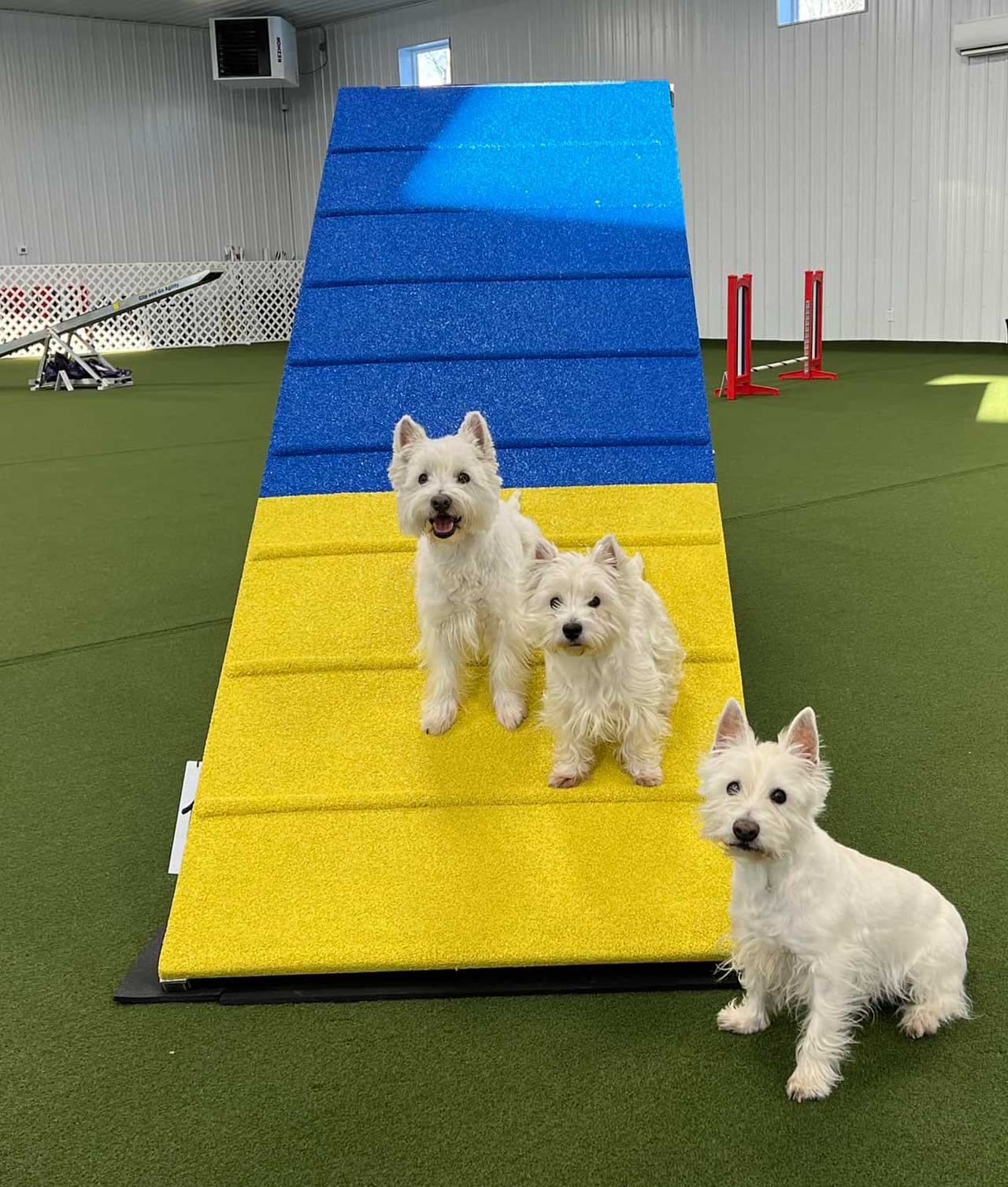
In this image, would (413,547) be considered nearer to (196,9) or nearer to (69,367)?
(69,367)

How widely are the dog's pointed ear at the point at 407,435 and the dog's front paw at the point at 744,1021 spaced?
Result: 126 centimetres

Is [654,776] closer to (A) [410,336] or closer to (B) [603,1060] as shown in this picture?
(B) [603,1060]

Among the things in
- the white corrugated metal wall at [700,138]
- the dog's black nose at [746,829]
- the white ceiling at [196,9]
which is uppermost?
the white ceiling at [196,9]

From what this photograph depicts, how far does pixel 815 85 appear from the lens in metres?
13.1

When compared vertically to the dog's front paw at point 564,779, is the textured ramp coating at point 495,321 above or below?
above

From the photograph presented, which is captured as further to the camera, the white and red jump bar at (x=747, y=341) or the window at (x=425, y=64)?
the window at (x=425, y=64)

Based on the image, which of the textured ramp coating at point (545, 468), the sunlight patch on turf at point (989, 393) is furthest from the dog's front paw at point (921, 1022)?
the sunlight patch on turf at point (989, 393)

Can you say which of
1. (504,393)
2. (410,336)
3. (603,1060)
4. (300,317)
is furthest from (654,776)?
(300,317)

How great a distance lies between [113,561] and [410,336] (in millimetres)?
2479

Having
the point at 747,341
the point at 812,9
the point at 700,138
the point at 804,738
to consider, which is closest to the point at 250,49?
the point at 700,138

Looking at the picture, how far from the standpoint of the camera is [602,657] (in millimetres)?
2316

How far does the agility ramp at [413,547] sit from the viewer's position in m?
2.19

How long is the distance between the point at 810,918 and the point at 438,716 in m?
1.05

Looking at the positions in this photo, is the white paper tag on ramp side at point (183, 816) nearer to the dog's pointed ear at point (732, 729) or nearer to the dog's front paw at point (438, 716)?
the dog's front paw at point (438, 716)
